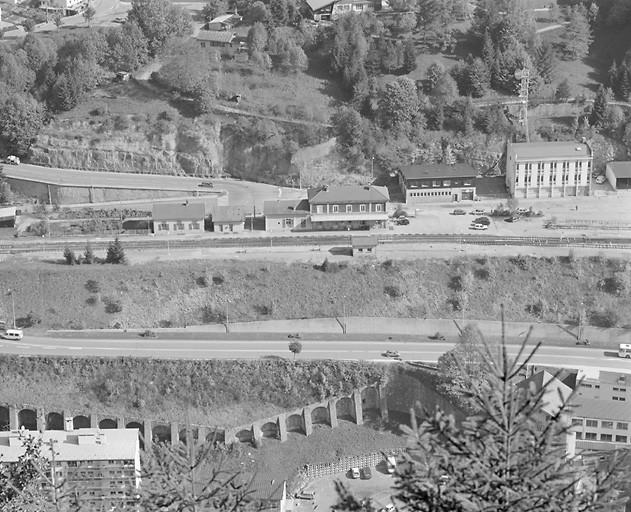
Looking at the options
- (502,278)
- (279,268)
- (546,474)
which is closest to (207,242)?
(279,268)

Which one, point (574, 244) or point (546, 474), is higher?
point (546, 474)

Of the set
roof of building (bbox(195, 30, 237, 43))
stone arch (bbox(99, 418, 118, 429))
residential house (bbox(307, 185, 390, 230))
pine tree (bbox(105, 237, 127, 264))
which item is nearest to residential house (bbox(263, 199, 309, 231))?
residential house (bbox(307, 185, 390, 230))

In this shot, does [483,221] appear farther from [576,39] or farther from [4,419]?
[4,419]

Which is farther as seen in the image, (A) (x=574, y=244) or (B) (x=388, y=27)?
(B) (x=388, y=27)

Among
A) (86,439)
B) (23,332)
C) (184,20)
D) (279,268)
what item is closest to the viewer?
(86,439)

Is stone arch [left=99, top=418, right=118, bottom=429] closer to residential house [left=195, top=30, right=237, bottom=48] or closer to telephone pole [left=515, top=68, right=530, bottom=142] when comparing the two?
residential house [left=195, top=30, right=237, bottom=48]

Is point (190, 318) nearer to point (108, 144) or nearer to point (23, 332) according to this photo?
point (23, 332)

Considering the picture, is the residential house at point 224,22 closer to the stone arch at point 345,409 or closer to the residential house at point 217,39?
the residential house at point 217,39
